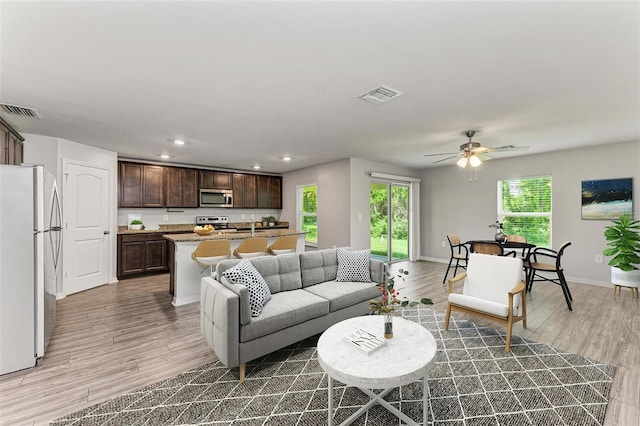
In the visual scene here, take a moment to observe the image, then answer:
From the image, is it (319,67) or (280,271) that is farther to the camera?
(280,271)

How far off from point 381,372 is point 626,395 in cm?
195

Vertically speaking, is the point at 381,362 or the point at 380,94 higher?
the point at 380,94

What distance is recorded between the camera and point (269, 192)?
25.3 feet

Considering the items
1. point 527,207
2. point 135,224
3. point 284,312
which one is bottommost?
point 284,312

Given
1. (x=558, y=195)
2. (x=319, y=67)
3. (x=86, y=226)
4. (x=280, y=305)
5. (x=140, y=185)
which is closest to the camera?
(x=319, y=67)

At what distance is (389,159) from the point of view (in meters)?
5.98

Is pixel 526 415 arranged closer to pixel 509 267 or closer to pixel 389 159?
pixel 509 267

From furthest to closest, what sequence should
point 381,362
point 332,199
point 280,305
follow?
point 332,199, point 280,305, point 381,362

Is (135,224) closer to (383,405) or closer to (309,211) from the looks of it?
(309,211)

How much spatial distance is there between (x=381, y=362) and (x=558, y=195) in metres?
5.62

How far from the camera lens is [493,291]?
10.1 feet

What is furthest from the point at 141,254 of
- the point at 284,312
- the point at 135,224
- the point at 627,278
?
the point at 627,278

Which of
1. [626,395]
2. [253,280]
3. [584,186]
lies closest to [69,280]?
[253,280]

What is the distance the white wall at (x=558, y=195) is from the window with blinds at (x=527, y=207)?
0.43 ft
